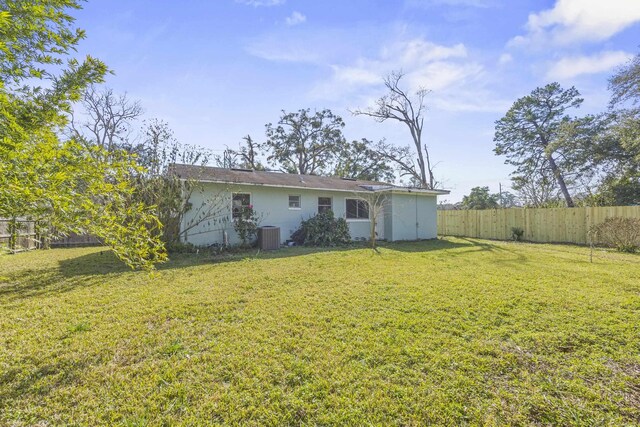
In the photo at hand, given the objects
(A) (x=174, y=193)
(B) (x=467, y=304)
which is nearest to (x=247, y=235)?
(A) (x=174, y=193)

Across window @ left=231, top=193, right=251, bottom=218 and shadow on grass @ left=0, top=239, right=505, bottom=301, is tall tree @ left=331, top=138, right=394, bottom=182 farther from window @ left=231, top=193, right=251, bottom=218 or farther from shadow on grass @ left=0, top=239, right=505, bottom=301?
shadow on grass @ left=0, top=239, right=505, bottom=301

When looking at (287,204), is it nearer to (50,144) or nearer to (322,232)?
(322,232)

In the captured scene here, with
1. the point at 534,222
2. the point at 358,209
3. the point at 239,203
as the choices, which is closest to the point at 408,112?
the point at 534,222

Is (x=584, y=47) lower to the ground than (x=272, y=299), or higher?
higher

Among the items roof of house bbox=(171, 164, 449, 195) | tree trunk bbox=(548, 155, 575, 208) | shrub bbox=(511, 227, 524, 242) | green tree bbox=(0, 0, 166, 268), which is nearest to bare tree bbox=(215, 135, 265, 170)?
roof of house bbox=(171, 164, 449, 195)

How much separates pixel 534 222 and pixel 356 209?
8.96 meters

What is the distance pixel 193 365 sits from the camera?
9.46 ft

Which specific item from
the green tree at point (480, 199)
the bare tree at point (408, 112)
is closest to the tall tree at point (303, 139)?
the bare tree at point (408, 112)

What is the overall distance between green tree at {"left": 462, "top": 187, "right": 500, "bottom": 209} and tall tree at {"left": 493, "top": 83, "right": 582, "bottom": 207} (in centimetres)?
341

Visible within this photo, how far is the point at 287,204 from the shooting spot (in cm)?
1218

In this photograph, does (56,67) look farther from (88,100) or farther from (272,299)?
(88,100)

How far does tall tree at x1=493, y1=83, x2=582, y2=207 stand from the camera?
759 inches

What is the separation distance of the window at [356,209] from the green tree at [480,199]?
49.9 feet

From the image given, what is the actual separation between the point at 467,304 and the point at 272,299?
3.12 meters
